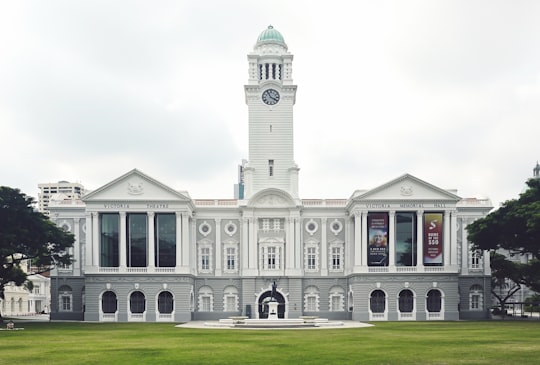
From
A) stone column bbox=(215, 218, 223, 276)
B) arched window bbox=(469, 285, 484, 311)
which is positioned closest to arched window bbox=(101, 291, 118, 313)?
stone column bbox=(215, 218, 223, 276)

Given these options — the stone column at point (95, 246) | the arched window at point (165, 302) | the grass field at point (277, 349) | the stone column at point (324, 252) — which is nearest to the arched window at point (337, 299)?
the stone column at point (324, 252)

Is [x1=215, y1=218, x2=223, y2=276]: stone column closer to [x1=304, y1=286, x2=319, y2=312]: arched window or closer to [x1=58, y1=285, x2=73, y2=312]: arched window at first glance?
[x1=304, y1=286, x2=319, y2=312]: arched window

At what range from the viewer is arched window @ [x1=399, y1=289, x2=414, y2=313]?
76062mm

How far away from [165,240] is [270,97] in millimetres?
19822

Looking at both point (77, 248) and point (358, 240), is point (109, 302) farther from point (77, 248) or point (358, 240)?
point (358, 240)

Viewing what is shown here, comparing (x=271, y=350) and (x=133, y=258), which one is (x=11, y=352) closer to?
(x=271, y=350)

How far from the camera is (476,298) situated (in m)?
80.7

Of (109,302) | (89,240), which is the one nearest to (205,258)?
(109,302)

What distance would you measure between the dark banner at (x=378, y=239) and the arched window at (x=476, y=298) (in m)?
11.6

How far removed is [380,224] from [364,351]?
141 feet

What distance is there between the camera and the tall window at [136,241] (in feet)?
250

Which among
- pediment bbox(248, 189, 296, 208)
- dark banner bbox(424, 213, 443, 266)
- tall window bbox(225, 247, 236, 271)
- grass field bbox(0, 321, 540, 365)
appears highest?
pediment bbox(248, 189, 296, 208)

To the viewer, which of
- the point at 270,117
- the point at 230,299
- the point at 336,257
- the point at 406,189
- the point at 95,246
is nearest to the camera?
the point at 95,246

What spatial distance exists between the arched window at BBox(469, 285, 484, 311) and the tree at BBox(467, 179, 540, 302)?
940 centimetres
